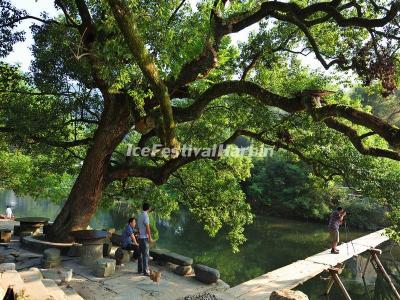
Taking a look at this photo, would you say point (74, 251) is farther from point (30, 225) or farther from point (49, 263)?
point (30, 225)

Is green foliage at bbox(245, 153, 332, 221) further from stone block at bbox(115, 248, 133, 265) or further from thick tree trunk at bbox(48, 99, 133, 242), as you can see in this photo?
thick tree trunk at bbox(48, 99, 133, 242)

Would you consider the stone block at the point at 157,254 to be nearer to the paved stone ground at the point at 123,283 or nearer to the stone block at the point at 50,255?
the paved stone ground at the point at 123,283

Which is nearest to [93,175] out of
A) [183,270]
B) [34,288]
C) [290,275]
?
[183,270]

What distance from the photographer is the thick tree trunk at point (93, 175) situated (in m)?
9.55

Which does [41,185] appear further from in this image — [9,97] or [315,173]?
[315,173]

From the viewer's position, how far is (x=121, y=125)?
31.2 feet

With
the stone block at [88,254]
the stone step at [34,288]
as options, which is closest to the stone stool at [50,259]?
the stone block at [88,254]

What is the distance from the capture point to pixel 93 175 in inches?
385

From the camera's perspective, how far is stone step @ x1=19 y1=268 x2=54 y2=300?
523 cm

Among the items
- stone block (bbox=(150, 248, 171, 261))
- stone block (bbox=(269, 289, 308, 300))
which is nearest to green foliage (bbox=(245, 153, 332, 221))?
stone block (bbox=(150, 248, 171, 261))

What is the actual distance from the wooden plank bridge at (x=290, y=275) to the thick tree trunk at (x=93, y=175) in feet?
14.0

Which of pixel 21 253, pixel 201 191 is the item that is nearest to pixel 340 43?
pixel 201 191

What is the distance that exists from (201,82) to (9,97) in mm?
5236

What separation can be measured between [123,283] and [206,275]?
196 centimetres
